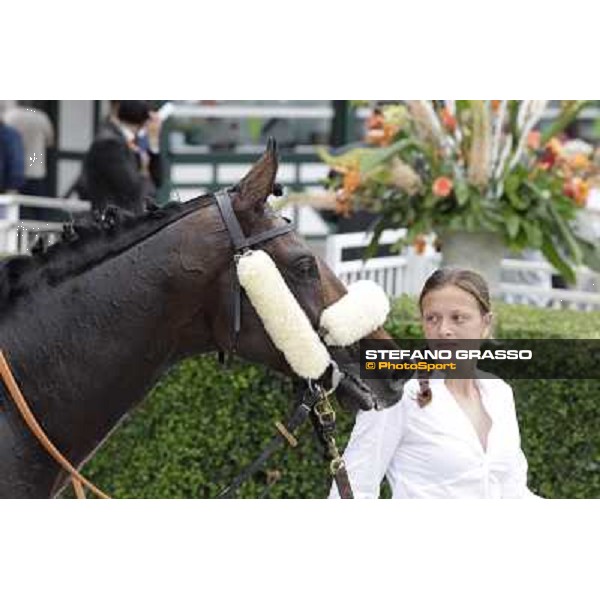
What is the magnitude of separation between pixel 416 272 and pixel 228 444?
109 cm

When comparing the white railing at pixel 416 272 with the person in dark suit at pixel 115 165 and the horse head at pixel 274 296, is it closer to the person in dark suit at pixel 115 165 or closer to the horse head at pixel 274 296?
the person in dark suit at pixel 115 165

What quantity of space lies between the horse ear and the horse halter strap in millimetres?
32

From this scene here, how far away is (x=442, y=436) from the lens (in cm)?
395

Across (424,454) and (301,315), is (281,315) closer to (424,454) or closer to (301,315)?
(301,315)

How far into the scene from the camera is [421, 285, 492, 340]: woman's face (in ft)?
13.1

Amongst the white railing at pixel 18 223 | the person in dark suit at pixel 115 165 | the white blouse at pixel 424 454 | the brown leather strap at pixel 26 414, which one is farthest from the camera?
the white railing at pixel 18 223

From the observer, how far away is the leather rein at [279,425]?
137 inches

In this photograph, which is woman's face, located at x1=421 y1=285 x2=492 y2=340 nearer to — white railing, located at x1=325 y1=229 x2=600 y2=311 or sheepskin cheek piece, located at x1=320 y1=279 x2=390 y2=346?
sheepskin cheek piece, located at x1=320 y1=279 x2=390 y2=346

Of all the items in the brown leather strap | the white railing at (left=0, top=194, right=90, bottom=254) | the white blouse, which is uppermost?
the brown leather strap

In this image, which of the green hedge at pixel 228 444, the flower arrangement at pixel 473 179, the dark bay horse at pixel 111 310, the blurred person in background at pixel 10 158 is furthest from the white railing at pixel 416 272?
the blurred person in background at pixel 10 158

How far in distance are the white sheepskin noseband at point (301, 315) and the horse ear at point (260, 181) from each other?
0.12 metres

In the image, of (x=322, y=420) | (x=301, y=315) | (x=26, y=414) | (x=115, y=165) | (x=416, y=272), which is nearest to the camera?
(x=26, y=414)

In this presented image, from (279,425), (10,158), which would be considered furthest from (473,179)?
(10,158)

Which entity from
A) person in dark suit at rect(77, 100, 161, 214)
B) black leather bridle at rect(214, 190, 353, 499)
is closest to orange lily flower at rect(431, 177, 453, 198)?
person in dark suit at rect(77, 100, 161, 214)
